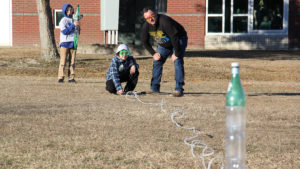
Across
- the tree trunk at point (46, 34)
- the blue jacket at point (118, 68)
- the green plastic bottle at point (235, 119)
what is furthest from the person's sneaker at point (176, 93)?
the tree trunk at point (46, 34)

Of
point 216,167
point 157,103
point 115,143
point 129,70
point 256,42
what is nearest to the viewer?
point 216,167

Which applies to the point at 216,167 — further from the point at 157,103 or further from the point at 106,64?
the point at 106,64

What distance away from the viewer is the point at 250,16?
27.4 meters

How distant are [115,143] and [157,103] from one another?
349 cm

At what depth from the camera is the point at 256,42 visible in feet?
89.4

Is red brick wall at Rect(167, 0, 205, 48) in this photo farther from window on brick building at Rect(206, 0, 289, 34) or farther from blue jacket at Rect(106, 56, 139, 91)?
blue jacket at Rect(106, 56, 139, 91)

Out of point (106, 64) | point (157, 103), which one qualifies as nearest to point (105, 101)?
point (157, 103)

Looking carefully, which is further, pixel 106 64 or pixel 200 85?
pixel 106 64

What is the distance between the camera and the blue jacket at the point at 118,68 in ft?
33.9

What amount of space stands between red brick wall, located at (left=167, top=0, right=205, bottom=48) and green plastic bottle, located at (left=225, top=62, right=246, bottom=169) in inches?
956

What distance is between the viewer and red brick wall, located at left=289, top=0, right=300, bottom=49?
2709cm

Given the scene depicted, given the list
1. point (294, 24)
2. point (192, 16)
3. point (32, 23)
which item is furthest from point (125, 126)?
point (32, 23)

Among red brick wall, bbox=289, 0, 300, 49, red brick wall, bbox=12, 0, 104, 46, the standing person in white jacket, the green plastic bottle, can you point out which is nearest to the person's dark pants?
the standing person in white jacket

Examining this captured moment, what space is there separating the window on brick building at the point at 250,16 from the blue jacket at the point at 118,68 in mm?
17661
